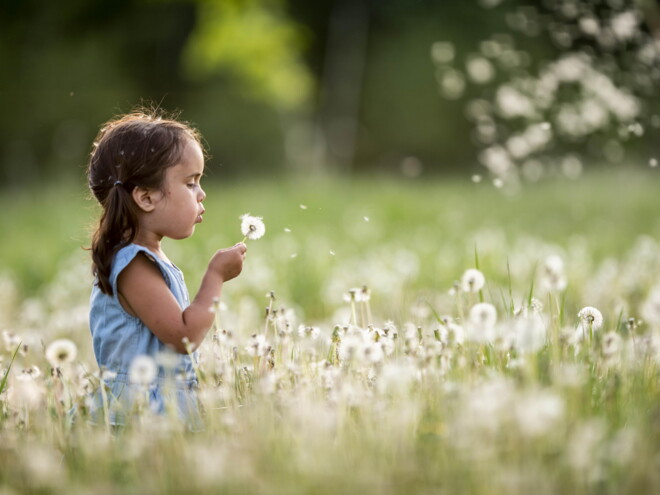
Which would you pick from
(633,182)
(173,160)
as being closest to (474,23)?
(633,182)

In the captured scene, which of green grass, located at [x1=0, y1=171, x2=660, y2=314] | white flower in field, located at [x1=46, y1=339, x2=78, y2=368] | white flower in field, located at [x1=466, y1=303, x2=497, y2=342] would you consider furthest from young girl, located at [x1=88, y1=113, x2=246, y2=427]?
green grass, located at [x1=0, y1=171, x2=660, y2=314]

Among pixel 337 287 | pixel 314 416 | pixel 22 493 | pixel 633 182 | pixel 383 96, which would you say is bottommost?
Answer: pixel 22 493

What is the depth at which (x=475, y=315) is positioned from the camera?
2328 millimetres

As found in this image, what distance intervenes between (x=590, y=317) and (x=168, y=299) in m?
1.32

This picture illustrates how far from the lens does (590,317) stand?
2758 mm

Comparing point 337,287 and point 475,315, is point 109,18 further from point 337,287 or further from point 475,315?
point 475,315

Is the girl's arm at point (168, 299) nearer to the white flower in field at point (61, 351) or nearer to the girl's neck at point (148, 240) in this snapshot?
the girl's neck at point (148, 240)

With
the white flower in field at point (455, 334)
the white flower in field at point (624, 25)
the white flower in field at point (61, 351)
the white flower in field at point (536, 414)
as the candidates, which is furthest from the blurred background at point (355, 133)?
the white flower in field at point (536, 414)

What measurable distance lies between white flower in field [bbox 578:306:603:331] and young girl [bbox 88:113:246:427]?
1.09m

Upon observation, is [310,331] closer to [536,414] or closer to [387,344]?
[387,344]

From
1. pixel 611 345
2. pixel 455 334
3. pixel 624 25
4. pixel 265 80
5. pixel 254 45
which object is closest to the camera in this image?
pixel 611 345

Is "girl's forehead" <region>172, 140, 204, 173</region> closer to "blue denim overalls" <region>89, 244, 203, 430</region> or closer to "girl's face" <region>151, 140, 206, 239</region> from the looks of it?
"girl's face" <region>151, 140, 206, 239</region>

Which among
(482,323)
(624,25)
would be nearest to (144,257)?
(482,323)

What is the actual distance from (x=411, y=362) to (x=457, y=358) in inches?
7.5
